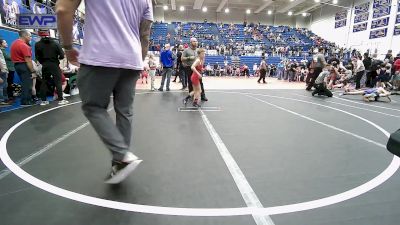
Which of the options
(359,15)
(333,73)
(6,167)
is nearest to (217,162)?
(6,167)

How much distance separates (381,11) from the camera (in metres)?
22.9

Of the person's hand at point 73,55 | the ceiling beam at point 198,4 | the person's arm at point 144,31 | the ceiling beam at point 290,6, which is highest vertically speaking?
the ceiling beam at point 198,4

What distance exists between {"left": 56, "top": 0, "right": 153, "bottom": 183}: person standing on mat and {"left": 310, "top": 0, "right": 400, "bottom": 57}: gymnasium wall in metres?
24.2

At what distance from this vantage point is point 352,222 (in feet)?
6.14

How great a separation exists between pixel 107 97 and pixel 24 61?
5719 millimetres

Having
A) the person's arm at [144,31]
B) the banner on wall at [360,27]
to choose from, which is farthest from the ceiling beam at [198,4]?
the person's arm at [144,31]

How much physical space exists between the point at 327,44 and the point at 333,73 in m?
21.5

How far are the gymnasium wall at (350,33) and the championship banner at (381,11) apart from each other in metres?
0.45

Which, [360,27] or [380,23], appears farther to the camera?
[360,27]

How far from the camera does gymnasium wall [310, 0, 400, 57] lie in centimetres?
2162

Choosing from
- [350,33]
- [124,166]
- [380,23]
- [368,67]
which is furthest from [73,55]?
[350,33]

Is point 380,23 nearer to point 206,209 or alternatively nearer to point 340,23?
point 340,23

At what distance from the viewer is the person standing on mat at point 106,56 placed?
6.68 ft

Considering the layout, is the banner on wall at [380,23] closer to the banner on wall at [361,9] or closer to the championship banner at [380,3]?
the championship banner at [380,3]
